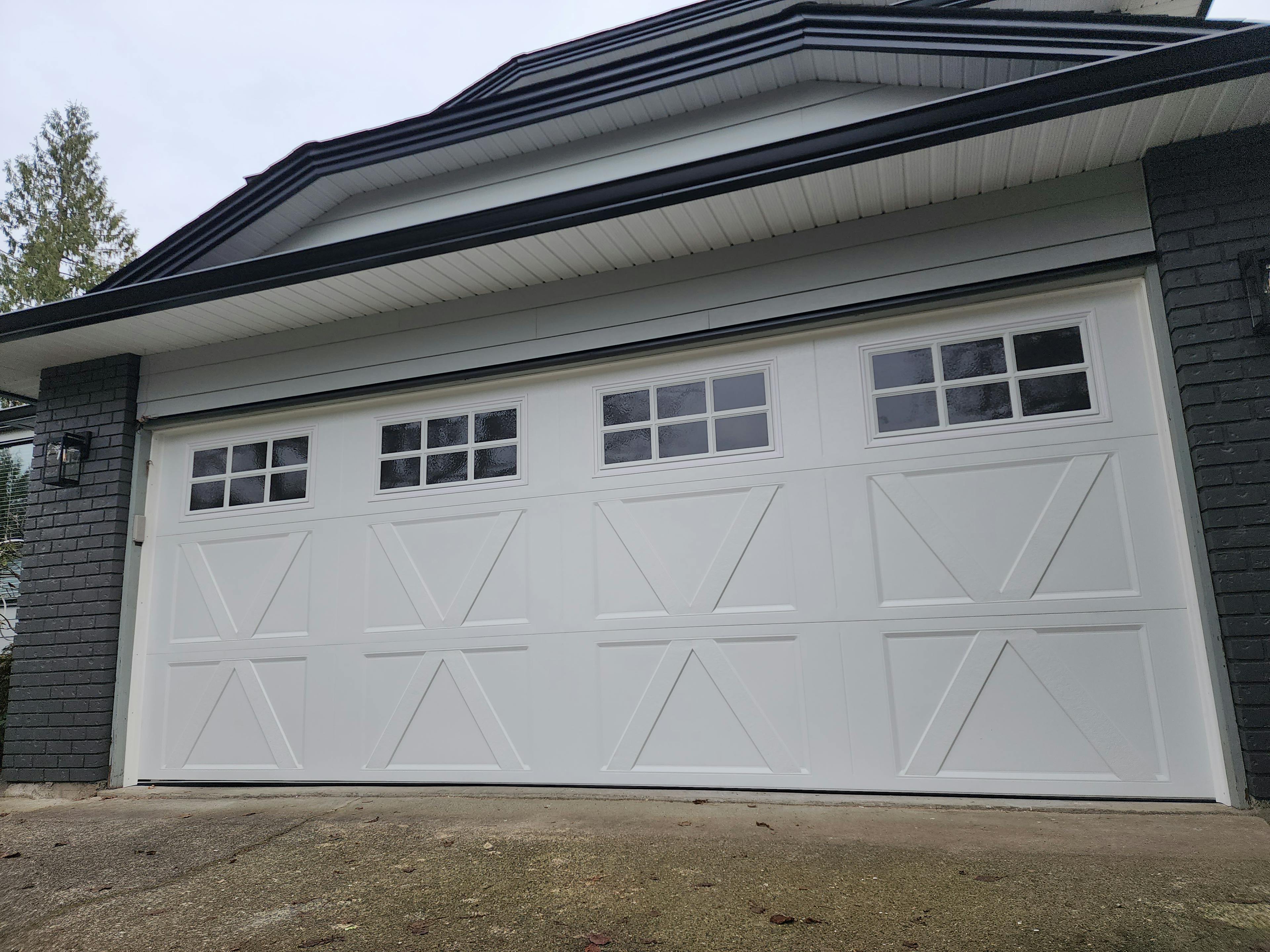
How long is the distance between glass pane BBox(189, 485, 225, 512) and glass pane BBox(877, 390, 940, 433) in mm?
4414

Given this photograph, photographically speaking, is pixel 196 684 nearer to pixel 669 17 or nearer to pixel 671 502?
pixel 671 502

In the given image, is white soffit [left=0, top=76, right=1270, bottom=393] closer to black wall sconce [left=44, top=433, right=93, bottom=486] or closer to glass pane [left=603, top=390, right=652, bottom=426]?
black wall sconce [left=44, top=433, right=93, bottom=486]

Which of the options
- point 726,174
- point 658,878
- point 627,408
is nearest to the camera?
point 658,878

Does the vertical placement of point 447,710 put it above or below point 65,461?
below

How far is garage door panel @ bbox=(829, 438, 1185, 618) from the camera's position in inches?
143

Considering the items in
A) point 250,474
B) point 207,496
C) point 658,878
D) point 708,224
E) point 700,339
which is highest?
point 708,224

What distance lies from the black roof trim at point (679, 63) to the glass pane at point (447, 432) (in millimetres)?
2015

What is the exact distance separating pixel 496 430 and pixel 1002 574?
9.80 ft

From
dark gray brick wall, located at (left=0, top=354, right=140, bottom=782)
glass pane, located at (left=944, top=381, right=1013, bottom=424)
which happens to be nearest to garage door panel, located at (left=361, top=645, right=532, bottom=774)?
dark gray brick wall, located at (left=0, top=354, right=140, bottom=782)

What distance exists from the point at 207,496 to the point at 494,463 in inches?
88.3

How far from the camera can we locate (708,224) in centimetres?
418

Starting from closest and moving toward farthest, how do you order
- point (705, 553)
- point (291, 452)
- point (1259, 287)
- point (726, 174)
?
point (1259, 287)
point (726, 174)
point (705, 553)
point (291, 452)

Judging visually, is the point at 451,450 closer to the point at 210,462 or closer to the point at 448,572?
the point at 448,572

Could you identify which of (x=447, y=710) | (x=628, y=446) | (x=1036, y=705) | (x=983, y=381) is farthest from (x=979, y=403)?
(x=447, y=710)
